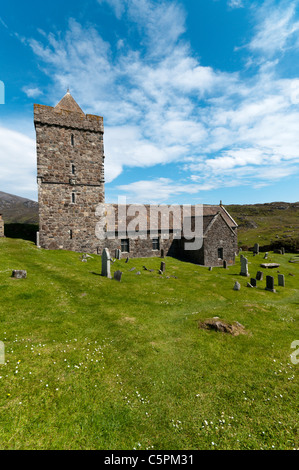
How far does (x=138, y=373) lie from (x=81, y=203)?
981 inches

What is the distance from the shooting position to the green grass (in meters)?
5.45

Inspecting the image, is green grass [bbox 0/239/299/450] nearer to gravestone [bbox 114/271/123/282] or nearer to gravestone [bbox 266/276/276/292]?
gravestone [bbox 114/271/123/282]

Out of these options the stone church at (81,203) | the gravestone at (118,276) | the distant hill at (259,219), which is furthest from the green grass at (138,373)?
the distant hill at (259,219)

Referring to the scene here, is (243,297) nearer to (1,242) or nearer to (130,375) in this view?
(130,375)

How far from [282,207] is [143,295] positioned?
512 feet

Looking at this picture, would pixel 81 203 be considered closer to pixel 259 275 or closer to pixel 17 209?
pixel 259 275

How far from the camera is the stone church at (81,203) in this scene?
26.6 meters

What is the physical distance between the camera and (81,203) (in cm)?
2866

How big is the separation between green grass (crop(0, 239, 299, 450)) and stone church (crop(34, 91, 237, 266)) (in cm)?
1339

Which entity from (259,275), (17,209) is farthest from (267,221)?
(17,209)

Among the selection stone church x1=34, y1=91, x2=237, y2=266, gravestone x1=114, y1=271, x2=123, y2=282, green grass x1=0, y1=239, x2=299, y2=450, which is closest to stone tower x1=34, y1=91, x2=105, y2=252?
stone church x1=34, y1=91, x2=237, y2=266

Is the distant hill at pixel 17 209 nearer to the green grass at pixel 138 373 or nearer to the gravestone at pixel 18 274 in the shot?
the gravestone at pixel 18 274

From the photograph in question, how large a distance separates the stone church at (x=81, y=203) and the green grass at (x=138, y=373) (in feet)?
43.9

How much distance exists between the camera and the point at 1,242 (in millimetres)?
24188
